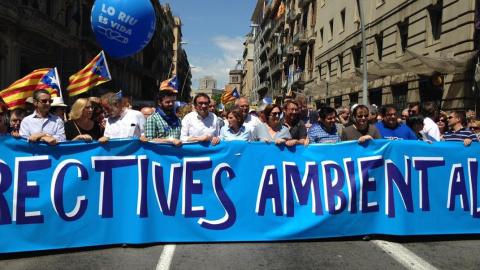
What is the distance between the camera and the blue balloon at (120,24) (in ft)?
24.2

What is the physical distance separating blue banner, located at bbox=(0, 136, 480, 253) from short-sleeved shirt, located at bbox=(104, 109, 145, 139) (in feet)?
3.03

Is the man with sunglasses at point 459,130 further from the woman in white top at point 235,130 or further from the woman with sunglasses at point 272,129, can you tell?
the woman in white top at point 235,130

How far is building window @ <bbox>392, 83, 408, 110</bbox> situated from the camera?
1736cm

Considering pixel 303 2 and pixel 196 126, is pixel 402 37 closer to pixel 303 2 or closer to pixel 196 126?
pixel 196 126

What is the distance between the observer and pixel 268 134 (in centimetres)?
562

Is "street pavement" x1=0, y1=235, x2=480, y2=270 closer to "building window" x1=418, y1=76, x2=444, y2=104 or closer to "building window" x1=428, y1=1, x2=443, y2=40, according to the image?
"building window" x1=418, y1=76, x2=444, y2=104

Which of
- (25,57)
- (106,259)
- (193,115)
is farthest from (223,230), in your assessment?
(25,57)

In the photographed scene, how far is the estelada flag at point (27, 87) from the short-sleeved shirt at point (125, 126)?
1917mm

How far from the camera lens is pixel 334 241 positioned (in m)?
5.13

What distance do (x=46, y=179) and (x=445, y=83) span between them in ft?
42.3

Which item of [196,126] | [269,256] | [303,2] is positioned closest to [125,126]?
[196,126]

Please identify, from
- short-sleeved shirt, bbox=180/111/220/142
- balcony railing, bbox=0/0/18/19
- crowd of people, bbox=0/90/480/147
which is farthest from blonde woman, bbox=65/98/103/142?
balcony railing, bbox=0/0/18/19

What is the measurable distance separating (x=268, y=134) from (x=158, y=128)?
1.40 meters

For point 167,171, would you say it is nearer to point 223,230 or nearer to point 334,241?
point 223,230
